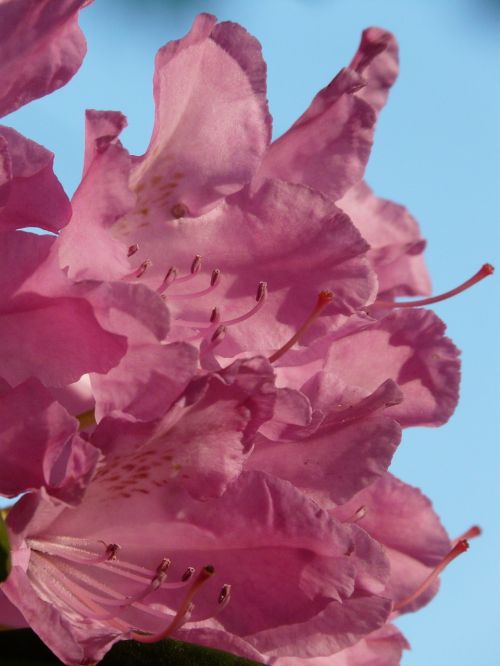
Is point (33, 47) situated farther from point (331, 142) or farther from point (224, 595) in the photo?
point (224, 595)

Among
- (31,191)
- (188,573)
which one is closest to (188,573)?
(188,573)

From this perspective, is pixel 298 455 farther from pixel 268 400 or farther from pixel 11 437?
pixel 11 437

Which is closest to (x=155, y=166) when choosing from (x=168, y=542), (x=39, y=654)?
(x=168, y=542)

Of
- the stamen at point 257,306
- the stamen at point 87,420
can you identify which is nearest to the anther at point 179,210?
the stamen at point 257,306

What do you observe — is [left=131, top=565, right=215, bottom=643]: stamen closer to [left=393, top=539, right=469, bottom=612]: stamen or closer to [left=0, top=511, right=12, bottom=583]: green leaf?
[left=0, top=511, right=12, bottom=583]: green leaf

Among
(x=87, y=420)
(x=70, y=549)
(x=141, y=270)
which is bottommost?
(x=70, y=549)

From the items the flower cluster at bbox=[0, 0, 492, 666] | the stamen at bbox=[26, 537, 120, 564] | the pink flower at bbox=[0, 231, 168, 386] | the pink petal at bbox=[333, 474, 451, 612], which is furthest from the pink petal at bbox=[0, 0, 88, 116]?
the pink petal at bbox=[333, 474, 451, 612]
